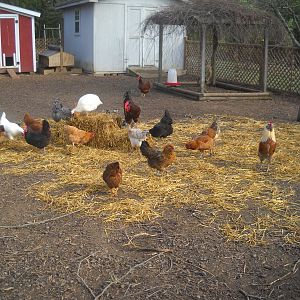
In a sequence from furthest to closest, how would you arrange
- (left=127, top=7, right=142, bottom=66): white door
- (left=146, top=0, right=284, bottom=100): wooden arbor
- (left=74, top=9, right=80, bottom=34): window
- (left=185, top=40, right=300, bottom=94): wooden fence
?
(left=74, top=9, right=80, bottom=34): window
(left=127, top=7, right=142, bottom=66): white door
(left=185, top=40, right=300, bottom=94): wooden fence
(left=146, top=0, right=284, bottom=100): wooden arbor

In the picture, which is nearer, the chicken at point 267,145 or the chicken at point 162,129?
the chicken at point 267,145

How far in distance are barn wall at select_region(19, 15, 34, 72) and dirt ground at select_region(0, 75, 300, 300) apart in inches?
595

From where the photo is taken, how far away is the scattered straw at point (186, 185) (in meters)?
4.54

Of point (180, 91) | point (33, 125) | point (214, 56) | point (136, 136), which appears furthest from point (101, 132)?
point (214, 56)

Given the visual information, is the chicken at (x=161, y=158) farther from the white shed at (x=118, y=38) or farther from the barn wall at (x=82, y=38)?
the barn wall at (x=82, y=38)

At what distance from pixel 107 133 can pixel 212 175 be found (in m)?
2.17

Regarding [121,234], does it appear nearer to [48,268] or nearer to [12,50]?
[48,268]

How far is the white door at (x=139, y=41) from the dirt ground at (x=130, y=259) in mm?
15481

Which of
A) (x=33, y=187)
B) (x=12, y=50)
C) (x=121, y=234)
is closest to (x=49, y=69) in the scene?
(x=12, y=50)

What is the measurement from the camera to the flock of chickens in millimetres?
5746

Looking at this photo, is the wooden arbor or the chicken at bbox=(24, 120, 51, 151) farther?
the wooden arbor

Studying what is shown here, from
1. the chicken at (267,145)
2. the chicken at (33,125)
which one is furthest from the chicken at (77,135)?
the chicken at (267,145)

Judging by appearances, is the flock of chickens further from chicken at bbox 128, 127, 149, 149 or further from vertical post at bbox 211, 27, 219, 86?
vertical post at bbox 211, 27, 219, 86

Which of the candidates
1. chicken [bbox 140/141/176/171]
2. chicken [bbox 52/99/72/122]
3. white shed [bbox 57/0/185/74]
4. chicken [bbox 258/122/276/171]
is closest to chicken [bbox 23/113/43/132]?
chicken [bbox 52/99/72/122]
